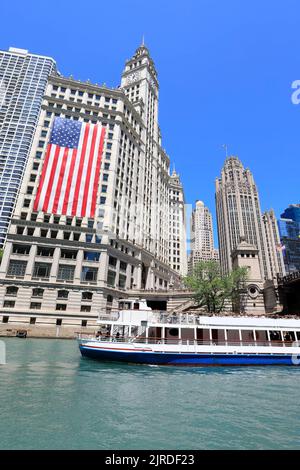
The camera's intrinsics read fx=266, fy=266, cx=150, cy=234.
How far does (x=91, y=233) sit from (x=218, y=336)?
36.7m

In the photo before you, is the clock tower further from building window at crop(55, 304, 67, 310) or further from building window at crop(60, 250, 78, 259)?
building window at crop(55, 304, 67, 310)

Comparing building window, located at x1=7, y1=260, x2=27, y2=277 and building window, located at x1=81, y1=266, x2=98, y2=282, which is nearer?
building window, located at x1=7, y1=260, x2=27, y2=277

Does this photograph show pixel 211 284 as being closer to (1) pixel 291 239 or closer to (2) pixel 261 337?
(2) pixel 261 337

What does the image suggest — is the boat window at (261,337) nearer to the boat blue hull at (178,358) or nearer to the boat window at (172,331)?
the boat blue hull at (178,358)

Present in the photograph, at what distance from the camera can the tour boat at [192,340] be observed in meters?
22.8

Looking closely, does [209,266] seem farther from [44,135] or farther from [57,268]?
[44,135]

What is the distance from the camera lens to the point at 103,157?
2450 inches

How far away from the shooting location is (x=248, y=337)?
998 inches

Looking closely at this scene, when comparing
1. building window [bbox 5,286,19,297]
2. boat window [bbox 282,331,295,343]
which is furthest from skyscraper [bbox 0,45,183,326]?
boat window [bbox 282,331,295,343]

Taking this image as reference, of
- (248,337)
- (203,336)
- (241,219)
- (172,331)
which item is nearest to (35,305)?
(172,331)

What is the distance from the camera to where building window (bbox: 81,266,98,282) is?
5283 cm

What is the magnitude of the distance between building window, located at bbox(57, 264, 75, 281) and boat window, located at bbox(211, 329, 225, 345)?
34510mm

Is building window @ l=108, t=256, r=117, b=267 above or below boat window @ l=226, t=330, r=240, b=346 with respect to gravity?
above
